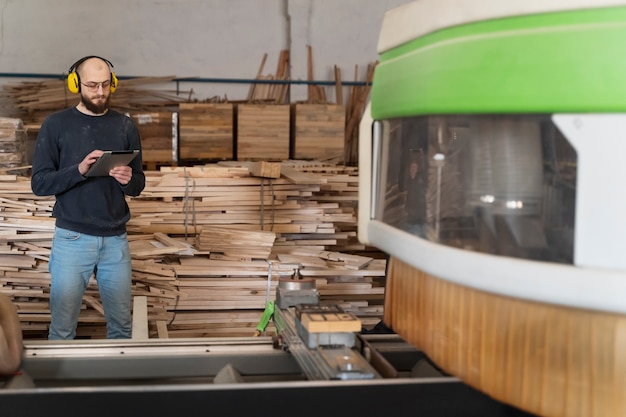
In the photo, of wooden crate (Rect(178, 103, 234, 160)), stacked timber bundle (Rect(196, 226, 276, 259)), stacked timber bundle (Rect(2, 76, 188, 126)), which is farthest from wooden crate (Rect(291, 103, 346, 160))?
stacked timber bundle (Rect(196, 226, 276, 259))

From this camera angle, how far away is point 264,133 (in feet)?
31.5

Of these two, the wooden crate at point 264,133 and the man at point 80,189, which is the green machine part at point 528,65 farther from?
the wooden crate at point 264,133

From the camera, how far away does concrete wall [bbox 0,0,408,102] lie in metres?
10.2

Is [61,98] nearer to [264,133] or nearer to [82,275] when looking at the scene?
[264,133]

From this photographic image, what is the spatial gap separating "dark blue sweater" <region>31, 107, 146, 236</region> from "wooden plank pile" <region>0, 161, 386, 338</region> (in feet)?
4.45

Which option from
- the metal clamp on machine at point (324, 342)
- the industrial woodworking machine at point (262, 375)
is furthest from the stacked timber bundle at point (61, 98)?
the metal clamp on machine at point (324, 342)

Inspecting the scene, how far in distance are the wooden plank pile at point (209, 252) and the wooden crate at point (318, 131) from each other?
294 cm

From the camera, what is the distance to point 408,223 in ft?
6.19

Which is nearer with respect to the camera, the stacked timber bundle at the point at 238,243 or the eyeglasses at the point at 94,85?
the eyeglasses at the point at 94,85

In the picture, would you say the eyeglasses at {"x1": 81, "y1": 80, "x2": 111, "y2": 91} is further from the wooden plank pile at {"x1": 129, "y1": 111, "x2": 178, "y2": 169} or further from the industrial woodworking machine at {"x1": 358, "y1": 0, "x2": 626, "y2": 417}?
the wooden plank pile at {"x1": 129, "y1": 111, "x2": 178, "y2": 169}

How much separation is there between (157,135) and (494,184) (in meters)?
8.13

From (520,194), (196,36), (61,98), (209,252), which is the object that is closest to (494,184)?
(520,194)

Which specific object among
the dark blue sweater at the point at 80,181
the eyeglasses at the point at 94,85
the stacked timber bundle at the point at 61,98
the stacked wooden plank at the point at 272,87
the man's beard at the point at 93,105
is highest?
the stacked wooden plank at the point at 272,87

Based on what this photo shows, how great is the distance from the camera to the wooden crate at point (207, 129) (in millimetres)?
9461
